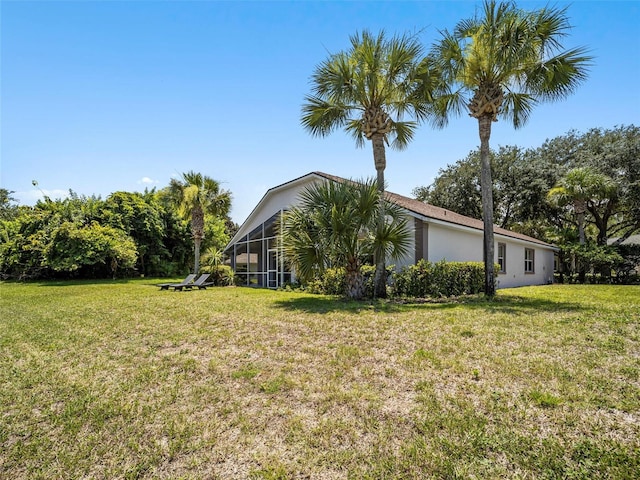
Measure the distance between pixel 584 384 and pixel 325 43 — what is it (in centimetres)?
1177

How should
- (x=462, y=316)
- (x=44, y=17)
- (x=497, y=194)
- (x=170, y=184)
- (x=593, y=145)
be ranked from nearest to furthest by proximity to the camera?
(x=462, y=316), (x=44, y=17), (x=170, y=184), (x=593, y=145), (x=497, y=194)

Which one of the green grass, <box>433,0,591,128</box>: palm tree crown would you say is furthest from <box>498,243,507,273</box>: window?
the green grass

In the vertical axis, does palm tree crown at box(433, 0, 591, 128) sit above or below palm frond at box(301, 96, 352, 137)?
above

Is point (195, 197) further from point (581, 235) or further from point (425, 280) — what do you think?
point (581, 235)

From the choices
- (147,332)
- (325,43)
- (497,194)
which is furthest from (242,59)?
(497,194)

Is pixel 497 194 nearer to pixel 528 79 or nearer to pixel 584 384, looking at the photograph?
pixel 528 79

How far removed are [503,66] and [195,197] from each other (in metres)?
17.6

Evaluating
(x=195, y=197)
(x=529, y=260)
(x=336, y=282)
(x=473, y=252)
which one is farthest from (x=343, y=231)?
(x=529, y=260)

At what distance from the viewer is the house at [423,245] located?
14.1 meters

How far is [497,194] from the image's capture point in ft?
95.6

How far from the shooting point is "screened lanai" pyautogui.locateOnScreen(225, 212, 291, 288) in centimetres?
1828

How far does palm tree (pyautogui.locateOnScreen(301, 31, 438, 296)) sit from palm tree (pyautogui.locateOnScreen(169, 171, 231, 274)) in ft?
38.6

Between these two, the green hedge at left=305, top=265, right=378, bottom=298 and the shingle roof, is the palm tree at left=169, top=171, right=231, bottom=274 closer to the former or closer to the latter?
the shingle roof

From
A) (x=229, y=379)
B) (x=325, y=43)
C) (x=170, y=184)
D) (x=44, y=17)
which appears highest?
(x=325, y=43)
